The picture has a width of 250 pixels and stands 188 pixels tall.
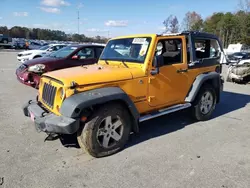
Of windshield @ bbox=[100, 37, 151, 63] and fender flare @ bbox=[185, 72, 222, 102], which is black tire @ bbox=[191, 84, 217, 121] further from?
windshield @ bbox=[100, 37, 151, 63]

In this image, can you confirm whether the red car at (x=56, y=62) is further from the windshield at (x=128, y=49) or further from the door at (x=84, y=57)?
the windshield at (x=128, y=49)

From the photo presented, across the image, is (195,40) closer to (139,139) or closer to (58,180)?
(139,139)

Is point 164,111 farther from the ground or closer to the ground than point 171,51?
closer to the ground

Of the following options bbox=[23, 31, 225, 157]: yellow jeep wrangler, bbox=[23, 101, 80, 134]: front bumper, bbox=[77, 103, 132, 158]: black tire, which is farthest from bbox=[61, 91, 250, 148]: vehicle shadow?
bbox=[23, 101, 80, 134]: front bumper

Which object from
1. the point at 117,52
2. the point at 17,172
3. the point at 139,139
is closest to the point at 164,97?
the point at 139,139

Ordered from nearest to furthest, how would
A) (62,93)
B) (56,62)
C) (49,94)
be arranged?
(62,93), (49,94), (56,62)

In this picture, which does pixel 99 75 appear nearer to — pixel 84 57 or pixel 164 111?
pixel 164 111

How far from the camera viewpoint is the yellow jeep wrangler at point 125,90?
3.48m

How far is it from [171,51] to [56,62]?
4641 millimetres

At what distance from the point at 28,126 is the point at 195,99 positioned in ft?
11.8

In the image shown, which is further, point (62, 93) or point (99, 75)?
point (99, 75)

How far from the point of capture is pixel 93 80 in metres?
3.64

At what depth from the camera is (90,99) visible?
333 cm

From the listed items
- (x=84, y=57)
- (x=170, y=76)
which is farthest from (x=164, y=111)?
(x=84, y=57)
